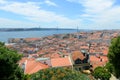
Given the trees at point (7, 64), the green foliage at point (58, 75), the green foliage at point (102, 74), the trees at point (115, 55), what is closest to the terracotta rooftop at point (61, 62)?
the green foliage at point (102, 74)

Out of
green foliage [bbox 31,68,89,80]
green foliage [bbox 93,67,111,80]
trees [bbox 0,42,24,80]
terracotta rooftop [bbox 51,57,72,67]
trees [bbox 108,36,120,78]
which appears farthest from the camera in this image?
terracotta rooftop [bbox 51,57,72,67]

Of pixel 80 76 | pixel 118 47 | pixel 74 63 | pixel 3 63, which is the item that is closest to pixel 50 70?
pixel 80 76

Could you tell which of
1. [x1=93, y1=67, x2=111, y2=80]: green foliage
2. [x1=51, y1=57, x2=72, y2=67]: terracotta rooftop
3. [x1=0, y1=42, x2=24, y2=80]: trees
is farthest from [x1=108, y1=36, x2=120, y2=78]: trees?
[x1=51, y1=57, x2=72, y2=67]: terracotta rooftop

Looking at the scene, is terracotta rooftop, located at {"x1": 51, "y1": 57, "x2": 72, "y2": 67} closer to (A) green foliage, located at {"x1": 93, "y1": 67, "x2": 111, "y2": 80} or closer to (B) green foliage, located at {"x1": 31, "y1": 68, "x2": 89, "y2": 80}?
(A) green foliage, located at {"x1": 93, "y1": 67, "x2": 111, "y2": 80}

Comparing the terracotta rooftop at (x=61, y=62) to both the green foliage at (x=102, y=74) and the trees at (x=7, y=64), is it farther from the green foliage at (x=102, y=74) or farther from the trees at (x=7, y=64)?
the trees at (x=7, y=64)

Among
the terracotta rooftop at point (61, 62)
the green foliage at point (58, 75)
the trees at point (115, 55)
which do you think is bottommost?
the terracotta rooftop at point (61, 62)

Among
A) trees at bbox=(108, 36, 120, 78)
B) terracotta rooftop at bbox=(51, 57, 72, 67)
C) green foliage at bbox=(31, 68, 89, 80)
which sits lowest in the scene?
terracotta rooftop at bbox=(51, 57, 72, 67)

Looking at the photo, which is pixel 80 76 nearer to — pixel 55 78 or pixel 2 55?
pixel 55 78

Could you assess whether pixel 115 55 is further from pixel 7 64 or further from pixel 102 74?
pixel 7 64

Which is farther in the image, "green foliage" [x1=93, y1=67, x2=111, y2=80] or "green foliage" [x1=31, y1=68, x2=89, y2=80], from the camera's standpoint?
"green foliage" [x1=93, y1=67, x2=111, y2=80]
